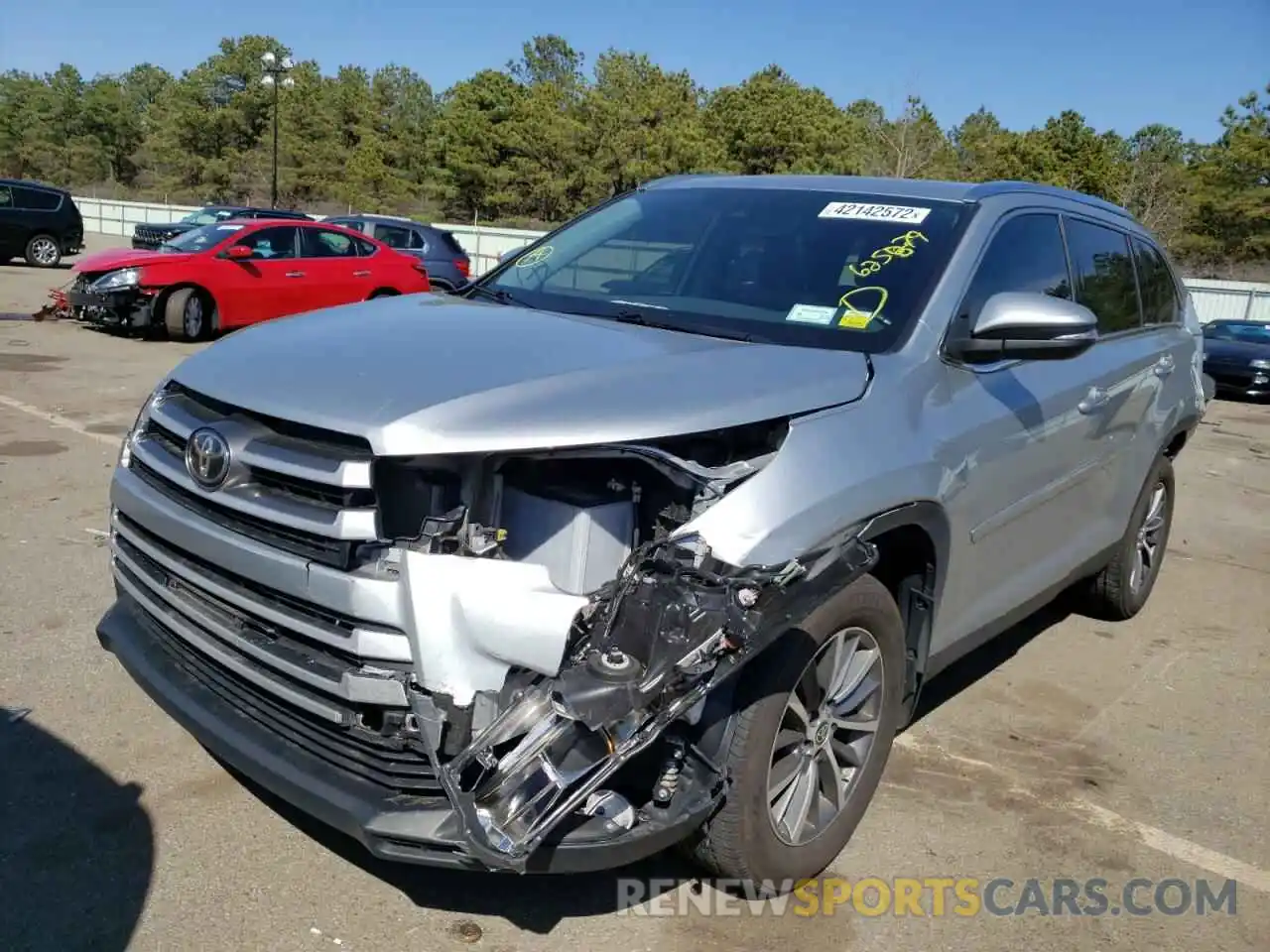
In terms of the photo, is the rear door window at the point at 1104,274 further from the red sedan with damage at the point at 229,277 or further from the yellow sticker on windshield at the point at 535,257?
the red sedan with damage at the point at 229,277

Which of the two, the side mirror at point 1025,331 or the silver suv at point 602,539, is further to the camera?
the side mirror at point 1025,331

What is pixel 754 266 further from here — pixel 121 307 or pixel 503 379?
pixel 121 307

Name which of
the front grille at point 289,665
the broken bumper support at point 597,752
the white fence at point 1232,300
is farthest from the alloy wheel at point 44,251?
the white fence at point 1232,300

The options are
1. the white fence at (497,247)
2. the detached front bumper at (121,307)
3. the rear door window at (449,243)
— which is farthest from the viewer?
the white fence at (497,247)

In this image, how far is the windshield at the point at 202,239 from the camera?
1417 cm

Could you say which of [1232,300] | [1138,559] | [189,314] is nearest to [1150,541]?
[1138,559]

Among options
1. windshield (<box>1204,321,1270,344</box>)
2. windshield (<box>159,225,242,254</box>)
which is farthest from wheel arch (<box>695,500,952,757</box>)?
windshield (<box>1204,321,1270,344</box>)

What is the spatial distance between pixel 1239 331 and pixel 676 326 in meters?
18.8

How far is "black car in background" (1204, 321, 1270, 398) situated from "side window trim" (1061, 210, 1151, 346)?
45.3 ft

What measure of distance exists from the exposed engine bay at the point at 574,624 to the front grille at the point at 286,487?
0.07m

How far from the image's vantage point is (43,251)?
23.3 m

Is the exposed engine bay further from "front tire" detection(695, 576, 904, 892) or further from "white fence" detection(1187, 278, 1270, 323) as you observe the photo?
"white fence" detection(1187, 278, 1270, 323)

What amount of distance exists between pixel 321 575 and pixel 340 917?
967mm

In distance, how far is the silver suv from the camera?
7.86ft
